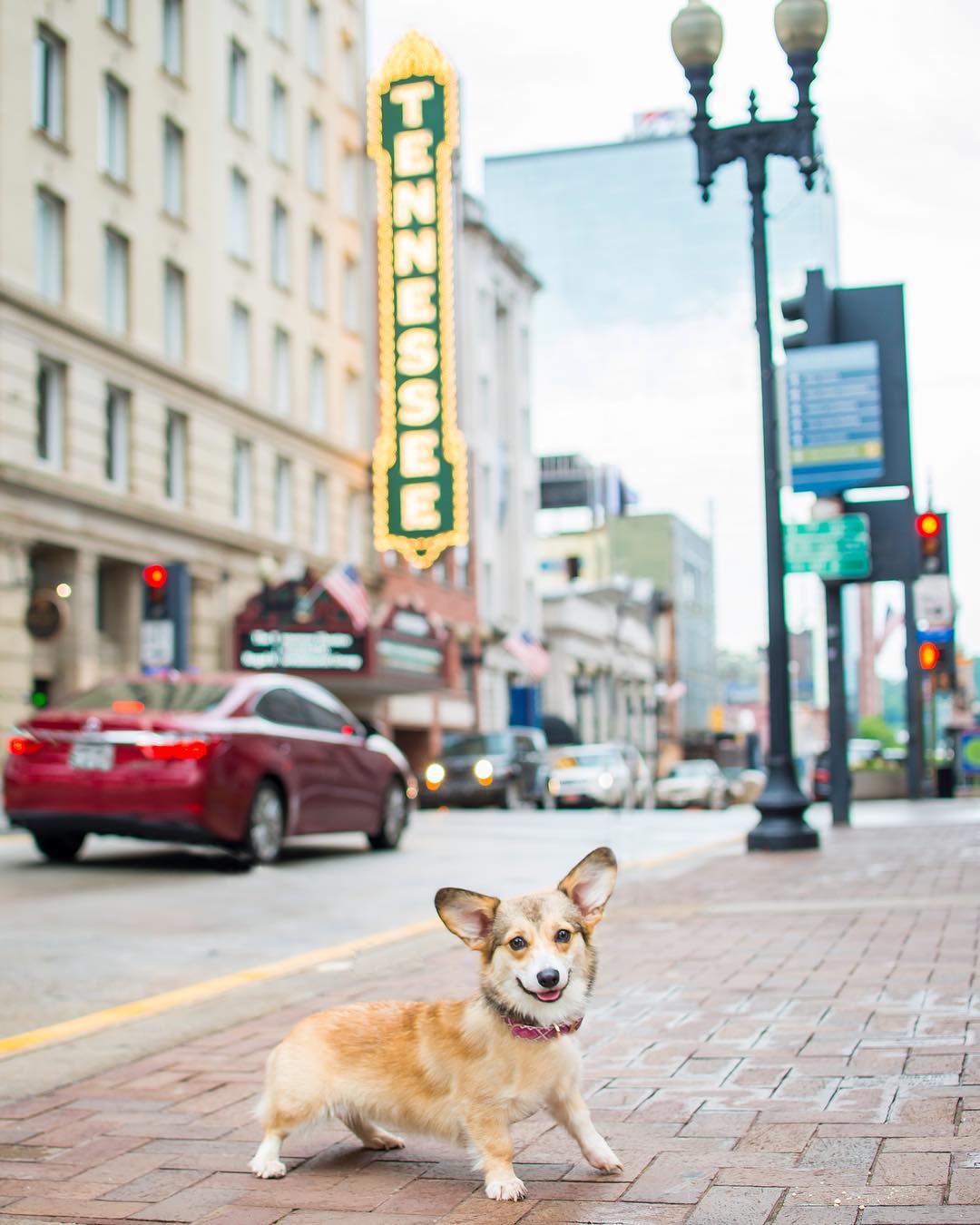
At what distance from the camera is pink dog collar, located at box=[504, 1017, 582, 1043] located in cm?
361

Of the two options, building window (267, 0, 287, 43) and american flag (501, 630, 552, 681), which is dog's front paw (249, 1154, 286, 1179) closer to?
building window (267, 0, 287, 43)

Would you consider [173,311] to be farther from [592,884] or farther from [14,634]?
[592,884]

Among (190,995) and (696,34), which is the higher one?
(696,34)

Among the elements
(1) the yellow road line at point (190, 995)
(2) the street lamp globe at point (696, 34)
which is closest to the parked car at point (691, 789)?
(2) the street lamp globe at point (696, 34)

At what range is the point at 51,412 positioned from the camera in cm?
2834

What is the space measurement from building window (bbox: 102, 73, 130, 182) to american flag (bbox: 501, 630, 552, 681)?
23.1m

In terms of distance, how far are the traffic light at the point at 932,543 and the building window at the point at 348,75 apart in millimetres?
20143

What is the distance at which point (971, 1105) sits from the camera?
436cm

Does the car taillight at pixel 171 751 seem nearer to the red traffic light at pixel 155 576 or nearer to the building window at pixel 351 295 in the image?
the red traffic light at pixel 155 576

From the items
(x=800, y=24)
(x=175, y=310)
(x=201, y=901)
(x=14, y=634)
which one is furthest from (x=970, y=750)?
(x=201, y=901)

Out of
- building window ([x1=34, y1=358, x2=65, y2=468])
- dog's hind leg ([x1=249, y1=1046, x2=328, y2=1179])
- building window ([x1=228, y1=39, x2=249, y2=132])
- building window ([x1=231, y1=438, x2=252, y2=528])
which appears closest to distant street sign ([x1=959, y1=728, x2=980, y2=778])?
building window ([x1=231, y1=438, x2=252, y2=528])

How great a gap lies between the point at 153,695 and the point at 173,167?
76.4 feet

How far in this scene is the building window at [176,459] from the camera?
32438 millimetres

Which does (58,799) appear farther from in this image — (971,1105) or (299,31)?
(299,31)
